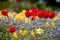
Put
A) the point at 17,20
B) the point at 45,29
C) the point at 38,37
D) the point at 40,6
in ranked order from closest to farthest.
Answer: the point at 38,37, the point at 45,29, the point at 17,20, the point at 40,6

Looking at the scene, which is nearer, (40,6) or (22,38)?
(22,38)

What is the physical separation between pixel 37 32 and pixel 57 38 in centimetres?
35

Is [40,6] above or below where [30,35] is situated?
below

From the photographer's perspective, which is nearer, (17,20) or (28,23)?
(28,23)

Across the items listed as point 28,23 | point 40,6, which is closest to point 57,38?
point 28,23

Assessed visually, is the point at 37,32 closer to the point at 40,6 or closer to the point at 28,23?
the point at 28,23

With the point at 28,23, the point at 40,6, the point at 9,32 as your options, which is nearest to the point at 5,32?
the point at 9,32

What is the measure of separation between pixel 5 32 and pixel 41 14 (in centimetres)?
96

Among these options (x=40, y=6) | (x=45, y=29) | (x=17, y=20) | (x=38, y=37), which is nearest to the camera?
(x=38, y=37)

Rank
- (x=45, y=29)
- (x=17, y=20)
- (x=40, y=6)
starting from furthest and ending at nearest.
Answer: (x=40, y=6) → (x=17, y=20) → (x=45, y=29)

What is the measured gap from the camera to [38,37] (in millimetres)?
4809

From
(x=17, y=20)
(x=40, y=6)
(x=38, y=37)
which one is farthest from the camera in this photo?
(x=40, y=6)

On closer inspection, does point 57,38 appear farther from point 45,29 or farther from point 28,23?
point 28,23

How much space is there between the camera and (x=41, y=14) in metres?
5.93
